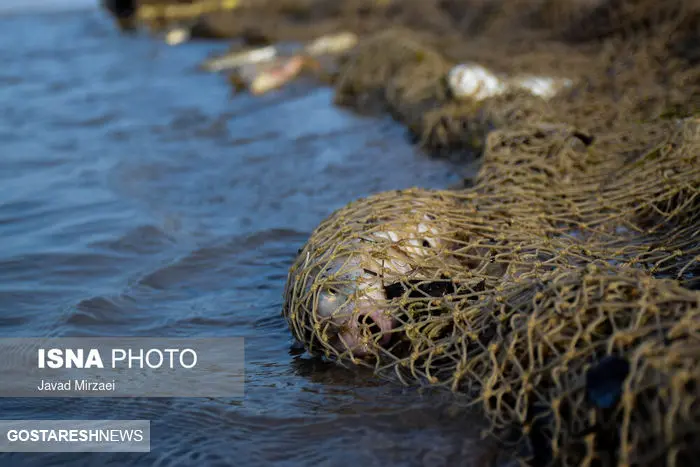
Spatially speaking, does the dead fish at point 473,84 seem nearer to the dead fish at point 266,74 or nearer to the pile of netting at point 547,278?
the pile of netting at point 547,278

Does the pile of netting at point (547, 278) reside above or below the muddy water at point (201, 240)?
above

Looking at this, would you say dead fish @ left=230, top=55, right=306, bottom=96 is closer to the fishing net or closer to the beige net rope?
the fishing net

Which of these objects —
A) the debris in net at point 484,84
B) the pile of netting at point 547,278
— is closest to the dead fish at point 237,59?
the debris in net at point 484,84

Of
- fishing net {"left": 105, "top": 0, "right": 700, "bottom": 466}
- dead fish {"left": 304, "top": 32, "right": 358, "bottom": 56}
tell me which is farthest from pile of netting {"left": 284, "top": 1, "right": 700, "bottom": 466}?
dead fish {"left": 304, "top": 32, "right": 358, "bottom": 56}

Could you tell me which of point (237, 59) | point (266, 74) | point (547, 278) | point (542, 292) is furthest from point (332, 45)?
point (542, 292)

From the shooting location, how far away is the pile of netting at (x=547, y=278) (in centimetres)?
238

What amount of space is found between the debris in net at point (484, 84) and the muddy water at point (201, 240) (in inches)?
29.1

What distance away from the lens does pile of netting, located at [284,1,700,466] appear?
2.38m

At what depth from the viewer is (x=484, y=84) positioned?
6.63 m

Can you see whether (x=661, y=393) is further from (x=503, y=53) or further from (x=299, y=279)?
(x=503, y=53)

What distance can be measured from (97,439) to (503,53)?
23.3ft

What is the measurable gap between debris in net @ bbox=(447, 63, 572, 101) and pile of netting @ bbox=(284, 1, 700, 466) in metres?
0.21

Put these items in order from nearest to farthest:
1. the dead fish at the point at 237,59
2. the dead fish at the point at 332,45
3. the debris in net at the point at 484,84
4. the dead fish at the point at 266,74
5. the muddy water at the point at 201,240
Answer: the muddy water at the point at 201,240, the debris in net at the point at 484,84, the dead fish at the point at 266,74, the dead fish at the point at 332,45, the dead fish at the point at 237,59

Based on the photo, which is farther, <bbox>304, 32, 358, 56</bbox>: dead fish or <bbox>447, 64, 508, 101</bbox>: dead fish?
<bbox>304, 32, 358, 56</bbox>: dead fish
